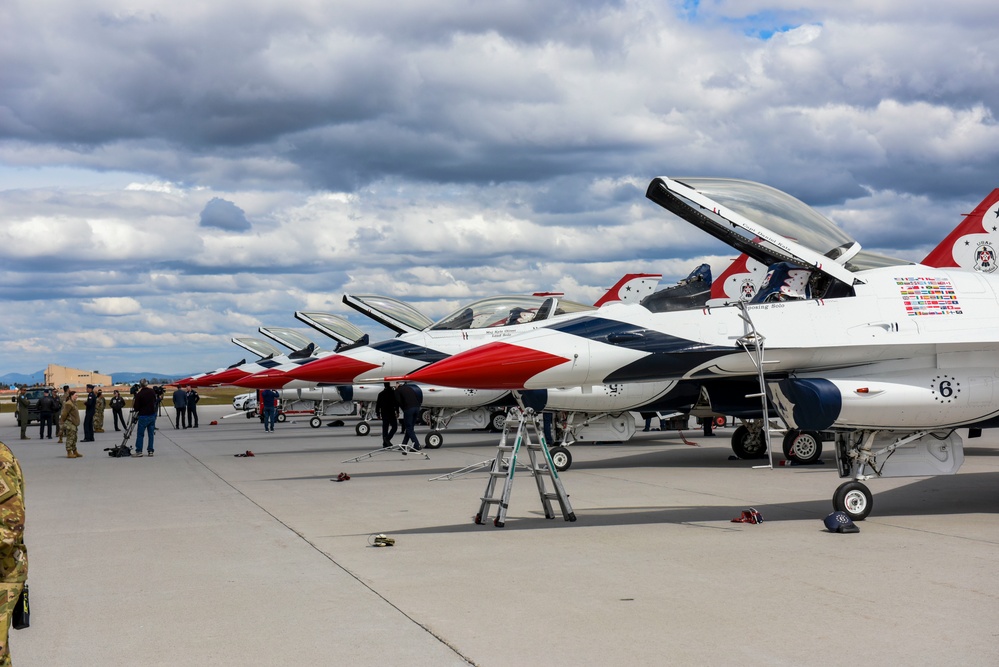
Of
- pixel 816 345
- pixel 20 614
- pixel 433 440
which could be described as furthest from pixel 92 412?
pixel 20 614

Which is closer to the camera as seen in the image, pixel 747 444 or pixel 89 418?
pixel 747 444

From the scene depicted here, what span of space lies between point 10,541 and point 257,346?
46515 mm

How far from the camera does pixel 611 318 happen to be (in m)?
10.2

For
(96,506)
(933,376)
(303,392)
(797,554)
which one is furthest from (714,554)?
(303,392)

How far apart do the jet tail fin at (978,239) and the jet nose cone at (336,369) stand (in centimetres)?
1140

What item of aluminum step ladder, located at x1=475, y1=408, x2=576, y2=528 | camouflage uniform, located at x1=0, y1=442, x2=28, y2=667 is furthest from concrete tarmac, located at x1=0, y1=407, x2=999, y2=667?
camouflage uniform, located at x1=0, y1=442, x2=28, y2=667

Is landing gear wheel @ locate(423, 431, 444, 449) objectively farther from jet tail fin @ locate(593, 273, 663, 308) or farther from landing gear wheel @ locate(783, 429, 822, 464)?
landing gear wheel @ locate(783, 429, 822, 464)

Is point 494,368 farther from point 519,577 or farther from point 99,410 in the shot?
point 99,410

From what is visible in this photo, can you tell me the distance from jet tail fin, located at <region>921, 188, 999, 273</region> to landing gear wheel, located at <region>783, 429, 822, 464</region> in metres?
5.36

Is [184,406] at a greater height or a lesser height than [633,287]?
lesser

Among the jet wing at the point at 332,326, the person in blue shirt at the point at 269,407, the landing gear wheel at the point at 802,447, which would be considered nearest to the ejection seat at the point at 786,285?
the landing gear wheel at the point at 802,447

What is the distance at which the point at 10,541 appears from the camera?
136 inches

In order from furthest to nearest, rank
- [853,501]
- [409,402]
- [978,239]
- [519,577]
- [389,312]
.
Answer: [389,312] < [409,402] < [978,239] < [853,501] < [519,577]

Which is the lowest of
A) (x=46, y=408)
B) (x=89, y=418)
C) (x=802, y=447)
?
(x=89, y=418)
